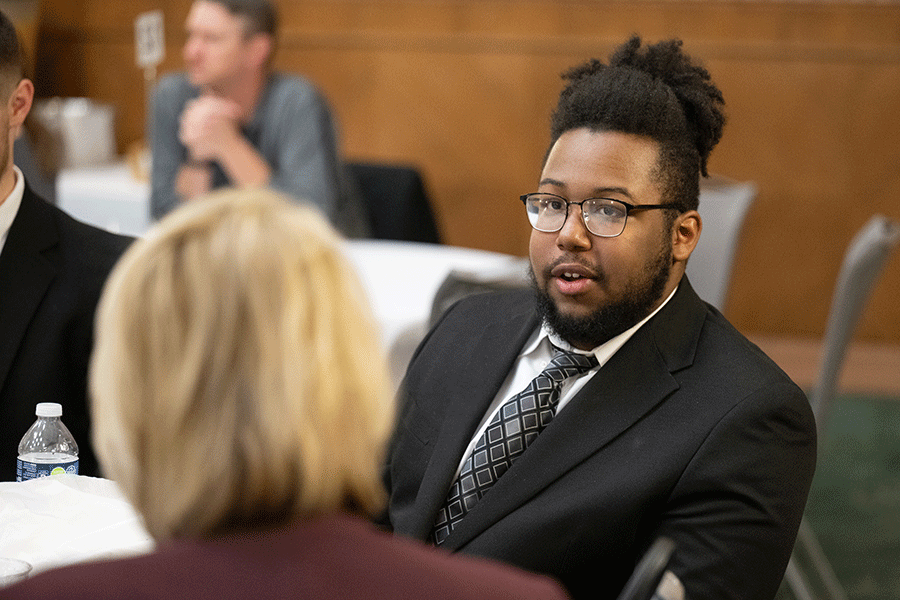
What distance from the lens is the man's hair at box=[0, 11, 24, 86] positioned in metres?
1.72

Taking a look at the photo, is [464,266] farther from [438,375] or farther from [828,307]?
[828,307]

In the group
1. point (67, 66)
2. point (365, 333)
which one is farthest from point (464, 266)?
point (67, 66)

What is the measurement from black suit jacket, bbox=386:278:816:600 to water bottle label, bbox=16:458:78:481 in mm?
528

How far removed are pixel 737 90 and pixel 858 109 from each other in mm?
607

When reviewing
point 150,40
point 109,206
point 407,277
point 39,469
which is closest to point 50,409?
point 39,469

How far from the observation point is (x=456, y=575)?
803mm

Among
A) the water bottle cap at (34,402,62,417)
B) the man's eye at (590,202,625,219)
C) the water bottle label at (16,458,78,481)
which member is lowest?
the water bottle label at (16,458,78,481)

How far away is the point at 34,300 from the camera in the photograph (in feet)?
5.62

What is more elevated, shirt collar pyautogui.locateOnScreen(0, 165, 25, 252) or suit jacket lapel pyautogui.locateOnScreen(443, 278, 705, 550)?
shirt collar pyautogui.locateOnScreen(0, 165, 25, 252)

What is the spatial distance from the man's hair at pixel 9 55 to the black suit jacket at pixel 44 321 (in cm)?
20

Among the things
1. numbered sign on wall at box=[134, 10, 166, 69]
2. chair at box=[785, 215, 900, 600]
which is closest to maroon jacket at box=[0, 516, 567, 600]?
chair at box=[785, 215, 900, 600]

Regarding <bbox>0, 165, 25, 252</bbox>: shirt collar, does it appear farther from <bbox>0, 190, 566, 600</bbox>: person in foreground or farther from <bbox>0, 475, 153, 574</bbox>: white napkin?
<bbox>0, 190, 566, 600</bbox>: person in foreground

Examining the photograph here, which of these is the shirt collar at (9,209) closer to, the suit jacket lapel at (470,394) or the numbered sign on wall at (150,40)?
the suit jacket lapel at (470,394)

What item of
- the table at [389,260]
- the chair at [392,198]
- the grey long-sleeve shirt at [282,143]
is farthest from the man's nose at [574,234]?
the chair at [392,198]
